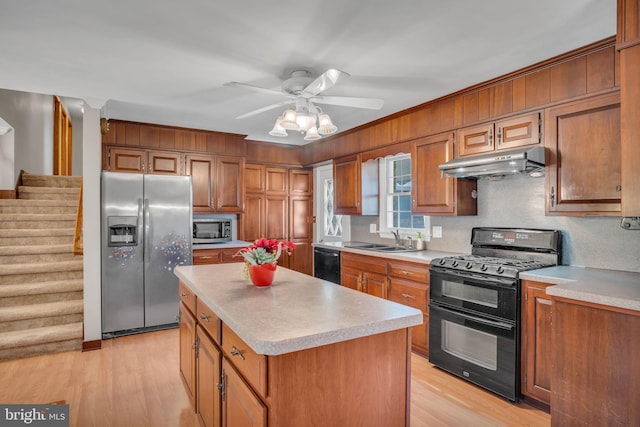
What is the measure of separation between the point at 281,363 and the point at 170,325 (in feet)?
11.0

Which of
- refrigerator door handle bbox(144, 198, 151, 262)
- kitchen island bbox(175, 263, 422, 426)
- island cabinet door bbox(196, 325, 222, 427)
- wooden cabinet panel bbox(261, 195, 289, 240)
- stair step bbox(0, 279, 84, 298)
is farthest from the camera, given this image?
wooden cabinet panel bbox(261, 195, 289, 240)

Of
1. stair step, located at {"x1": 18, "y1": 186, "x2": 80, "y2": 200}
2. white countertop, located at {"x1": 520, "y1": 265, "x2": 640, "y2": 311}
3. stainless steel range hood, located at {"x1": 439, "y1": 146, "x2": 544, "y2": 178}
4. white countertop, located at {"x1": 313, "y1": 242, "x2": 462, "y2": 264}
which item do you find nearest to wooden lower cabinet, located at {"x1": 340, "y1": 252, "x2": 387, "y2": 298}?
white countertop, located at {"x1": 313, "y1": 242, "x2": 462, "y2": 264}

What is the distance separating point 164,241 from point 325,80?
2.79 meters

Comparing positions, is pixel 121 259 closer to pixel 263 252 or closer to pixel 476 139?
pixel 263 252

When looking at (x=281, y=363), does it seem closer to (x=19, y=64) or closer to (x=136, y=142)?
(x=19, y=64)

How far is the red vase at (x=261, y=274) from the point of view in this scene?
6.57 ft

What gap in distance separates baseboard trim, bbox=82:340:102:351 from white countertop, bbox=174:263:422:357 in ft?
6.90

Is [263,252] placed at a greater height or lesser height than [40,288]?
greater

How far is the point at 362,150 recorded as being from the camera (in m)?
4.43

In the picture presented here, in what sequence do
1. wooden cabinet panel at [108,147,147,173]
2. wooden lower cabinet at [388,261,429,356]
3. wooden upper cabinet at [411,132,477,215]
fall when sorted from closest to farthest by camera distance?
wooden lower cabinet at [388,261,429,356] < wooden upper cabinet at [411,132,477,215] < wooden cabinet panel at [108,147,147,173]

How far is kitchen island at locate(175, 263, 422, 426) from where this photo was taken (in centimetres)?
123

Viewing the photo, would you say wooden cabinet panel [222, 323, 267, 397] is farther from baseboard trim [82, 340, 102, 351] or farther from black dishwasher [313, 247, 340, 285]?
black dishwasher [313, 247, 340, 285]

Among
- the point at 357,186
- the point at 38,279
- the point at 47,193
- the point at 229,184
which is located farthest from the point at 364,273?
the point at 47,193

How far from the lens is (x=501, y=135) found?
9.52ft
